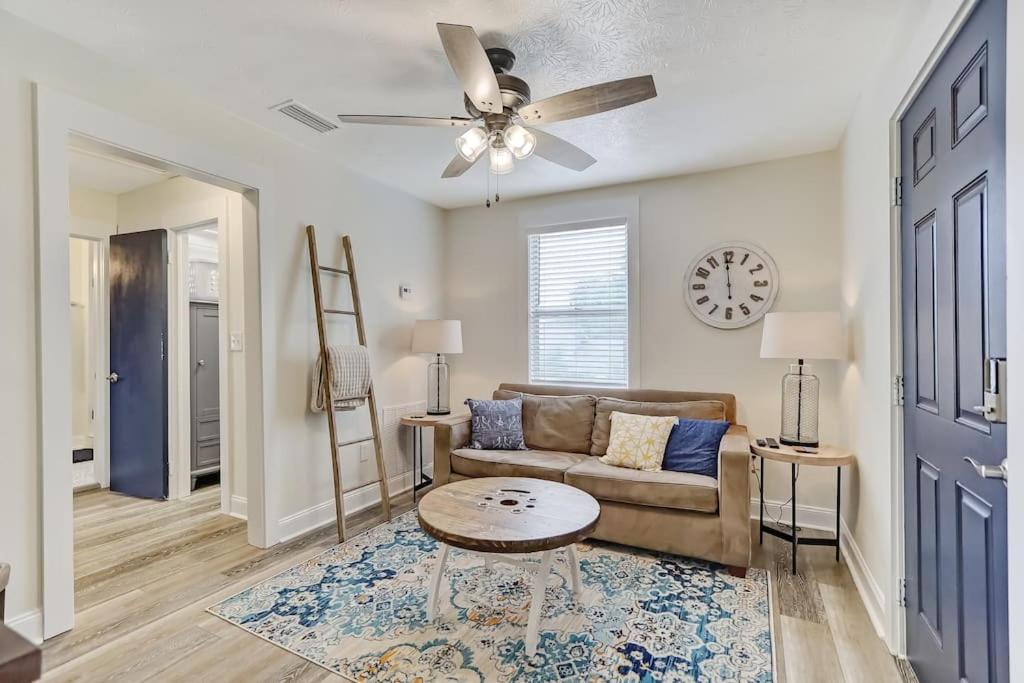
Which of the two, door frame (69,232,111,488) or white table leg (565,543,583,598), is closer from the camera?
white table leg (565,543,583,598)

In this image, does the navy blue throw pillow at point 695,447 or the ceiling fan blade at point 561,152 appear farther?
the navy blue throw pillow at point 695,447

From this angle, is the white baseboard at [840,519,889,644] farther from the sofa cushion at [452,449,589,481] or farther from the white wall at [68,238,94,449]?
the white wall at [68,238,94,449]

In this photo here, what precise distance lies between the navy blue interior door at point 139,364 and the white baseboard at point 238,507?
2.34ft

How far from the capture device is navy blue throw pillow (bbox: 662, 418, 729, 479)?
115 inches

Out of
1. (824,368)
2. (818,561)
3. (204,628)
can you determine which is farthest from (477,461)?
(824,368)

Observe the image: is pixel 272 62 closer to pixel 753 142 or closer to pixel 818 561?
pixel 753 142

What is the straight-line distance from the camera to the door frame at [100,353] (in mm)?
4098

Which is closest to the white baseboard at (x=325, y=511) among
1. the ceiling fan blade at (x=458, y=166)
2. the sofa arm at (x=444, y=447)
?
the sofa arm at (x=444, y=447)

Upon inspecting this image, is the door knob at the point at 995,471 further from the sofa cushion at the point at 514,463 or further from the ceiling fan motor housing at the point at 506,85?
the sofa cushion at the point at 514,463

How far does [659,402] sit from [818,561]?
129 centimetres

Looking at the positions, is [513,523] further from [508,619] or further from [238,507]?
[238,507]

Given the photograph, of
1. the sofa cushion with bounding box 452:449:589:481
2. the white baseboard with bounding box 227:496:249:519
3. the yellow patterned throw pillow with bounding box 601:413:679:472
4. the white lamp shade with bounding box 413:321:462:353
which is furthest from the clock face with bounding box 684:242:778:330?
the white baseboard with bounding box 227:496:249:519

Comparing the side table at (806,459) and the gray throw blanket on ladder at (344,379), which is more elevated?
the gray throw blanket on ladder at (344,379)

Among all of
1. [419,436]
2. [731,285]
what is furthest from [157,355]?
[731,285]
